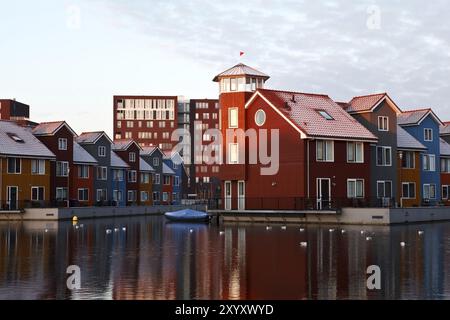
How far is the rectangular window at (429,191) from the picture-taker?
69375 millimetres

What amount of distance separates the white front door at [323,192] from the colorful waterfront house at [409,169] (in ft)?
39.2

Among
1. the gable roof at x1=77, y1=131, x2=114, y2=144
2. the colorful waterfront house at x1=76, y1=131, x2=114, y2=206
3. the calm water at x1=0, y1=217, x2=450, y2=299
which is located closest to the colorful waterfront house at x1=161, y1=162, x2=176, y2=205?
the colorful waterfront house at x1=76, y1=131, x2=114, y2=206

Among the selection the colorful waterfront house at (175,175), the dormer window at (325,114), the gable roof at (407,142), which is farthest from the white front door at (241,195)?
the colorful waterfront house at (175,175)

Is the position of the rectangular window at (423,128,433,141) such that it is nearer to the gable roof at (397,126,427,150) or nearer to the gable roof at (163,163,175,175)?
the gable roof at (397,126,427,150)

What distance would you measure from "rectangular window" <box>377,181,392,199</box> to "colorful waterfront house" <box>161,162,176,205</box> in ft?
186

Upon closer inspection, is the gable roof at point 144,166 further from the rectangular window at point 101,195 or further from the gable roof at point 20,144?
the gable roof at point 20,144

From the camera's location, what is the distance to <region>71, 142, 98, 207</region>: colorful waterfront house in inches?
3216

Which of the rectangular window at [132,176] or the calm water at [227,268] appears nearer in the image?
the calm water at [227,268]

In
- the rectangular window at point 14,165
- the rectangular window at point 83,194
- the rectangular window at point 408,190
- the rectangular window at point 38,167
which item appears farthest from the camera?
the rectangular window at point 83,194

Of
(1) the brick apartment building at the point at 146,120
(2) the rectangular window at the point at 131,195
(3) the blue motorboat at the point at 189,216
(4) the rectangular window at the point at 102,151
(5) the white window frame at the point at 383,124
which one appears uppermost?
(1) the brick apartment building at the point at 146,120

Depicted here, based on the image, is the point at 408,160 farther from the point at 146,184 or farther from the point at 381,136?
the point at 146,184

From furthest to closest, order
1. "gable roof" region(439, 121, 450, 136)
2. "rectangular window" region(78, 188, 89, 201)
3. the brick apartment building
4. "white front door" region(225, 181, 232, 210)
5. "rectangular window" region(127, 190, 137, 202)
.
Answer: the brick apartment building, "rectangular window" region(127, 190, 137, 202), "rectangular window" region(78, 188, 89, 201), "gable roof" region(439, 121, 450, 136), "white front door" region(225, 181, 232, 210)
